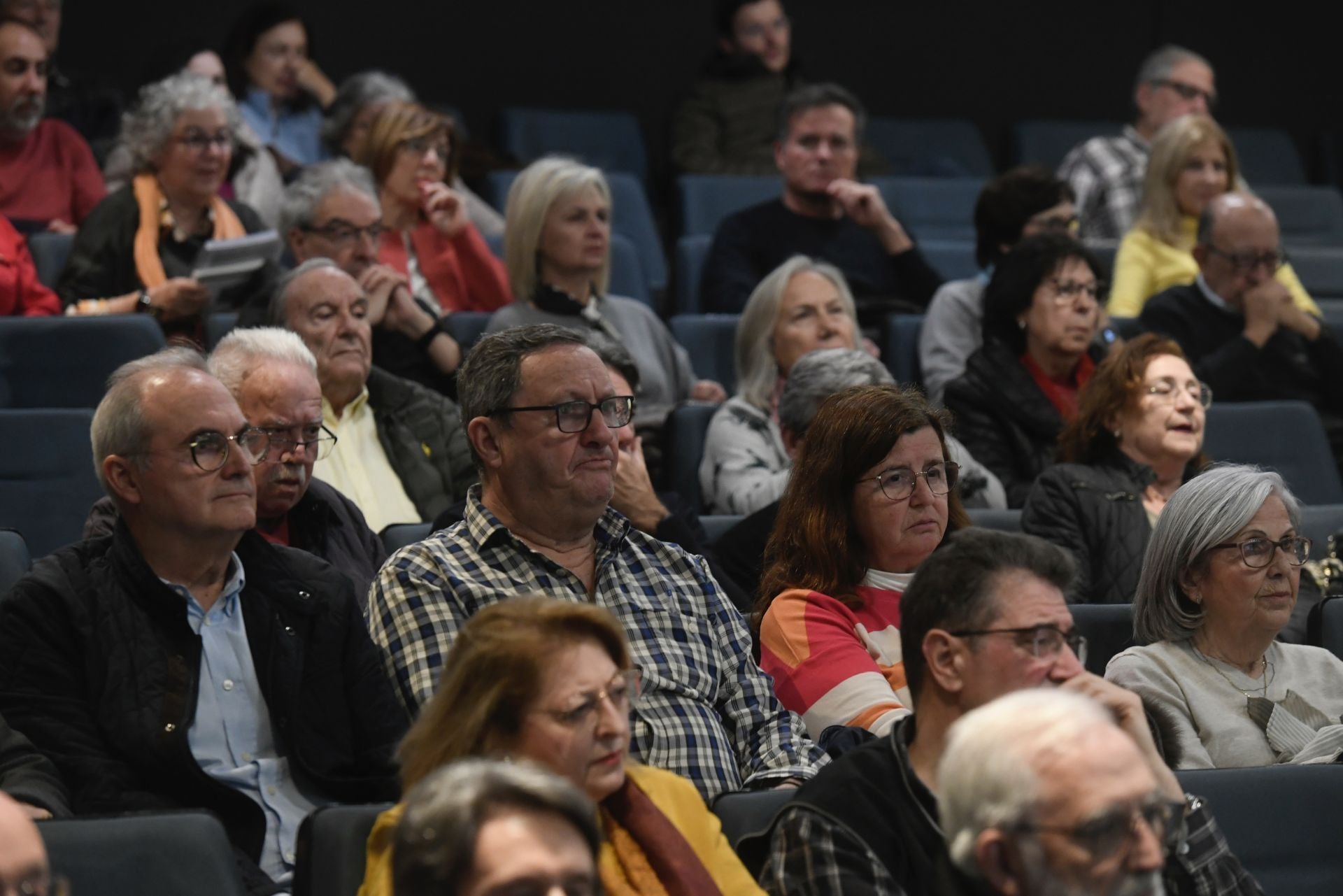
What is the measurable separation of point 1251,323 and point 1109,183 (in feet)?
4.66

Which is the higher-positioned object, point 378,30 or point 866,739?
point 378,30

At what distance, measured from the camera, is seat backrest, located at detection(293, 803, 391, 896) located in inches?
74.9

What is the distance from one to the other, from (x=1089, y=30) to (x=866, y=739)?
536cm

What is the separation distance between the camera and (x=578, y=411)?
99.2 inches

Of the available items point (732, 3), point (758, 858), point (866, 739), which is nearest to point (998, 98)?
point (732, 3)

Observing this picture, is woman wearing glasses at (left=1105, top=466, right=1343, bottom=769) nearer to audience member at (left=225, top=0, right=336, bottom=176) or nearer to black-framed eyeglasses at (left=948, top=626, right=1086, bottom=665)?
black-framed eyeglasses at (left=948, top=626, right=1086, bottom=665)

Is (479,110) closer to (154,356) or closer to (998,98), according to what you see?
(998,98)

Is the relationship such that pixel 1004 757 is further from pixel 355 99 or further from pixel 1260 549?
pixel 355 99

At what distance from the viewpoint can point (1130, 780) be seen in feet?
5.34

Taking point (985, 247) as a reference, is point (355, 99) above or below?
above

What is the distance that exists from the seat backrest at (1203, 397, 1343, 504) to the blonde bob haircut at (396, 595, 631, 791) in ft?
8.07

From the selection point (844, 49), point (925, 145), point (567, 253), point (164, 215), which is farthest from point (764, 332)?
point (844, 49)

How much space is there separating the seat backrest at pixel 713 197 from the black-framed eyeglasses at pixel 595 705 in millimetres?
3866

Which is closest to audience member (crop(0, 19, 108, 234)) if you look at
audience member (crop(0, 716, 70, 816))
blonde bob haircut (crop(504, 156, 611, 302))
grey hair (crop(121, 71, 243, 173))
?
grey hair (crop(121, 71, 243, 173))
